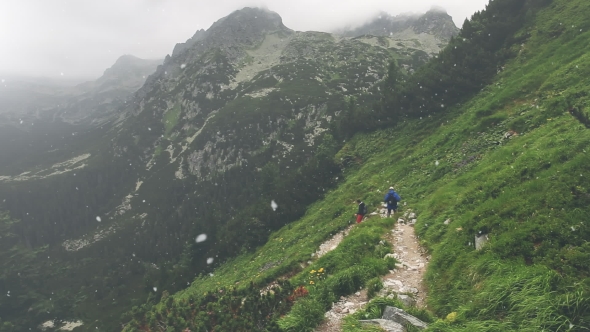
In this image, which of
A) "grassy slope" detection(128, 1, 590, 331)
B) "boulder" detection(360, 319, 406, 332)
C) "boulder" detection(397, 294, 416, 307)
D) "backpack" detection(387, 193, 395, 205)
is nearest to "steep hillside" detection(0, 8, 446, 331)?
"grassy slope" detection(128, 1, 590, 331)

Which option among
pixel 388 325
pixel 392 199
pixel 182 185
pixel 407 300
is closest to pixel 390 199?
pixel 392 199

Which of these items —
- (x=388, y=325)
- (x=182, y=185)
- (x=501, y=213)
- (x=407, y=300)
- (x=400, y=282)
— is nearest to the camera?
(x=388, y=325)

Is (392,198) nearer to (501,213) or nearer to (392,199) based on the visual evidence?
(392,199)

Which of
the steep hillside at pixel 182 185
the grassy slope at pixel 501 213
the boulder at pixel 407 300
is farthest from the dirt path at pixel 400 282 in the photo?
the steep hillside at pixel 182 185

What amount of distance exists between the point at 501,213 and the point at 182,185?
467 feet

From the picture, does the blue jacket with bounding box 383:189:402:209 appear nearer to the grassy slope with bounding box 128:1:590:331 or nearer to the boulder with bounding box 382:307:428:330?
the grassy slope with bounding box 128:1:590:331

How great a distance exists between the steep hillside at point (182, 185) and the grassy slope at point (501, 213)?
630 inches

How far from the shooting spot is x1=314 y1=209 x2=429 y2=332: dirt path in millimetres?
10070

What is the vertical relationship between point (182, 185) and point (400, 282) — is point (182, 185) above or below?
below

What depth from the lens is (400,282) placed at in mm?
11711

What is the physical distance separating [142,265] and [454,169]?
112m

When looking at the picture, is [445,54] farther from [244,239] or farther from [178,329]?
[178,329]

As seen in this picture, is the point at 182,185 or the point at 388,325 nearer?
the point at 388,325

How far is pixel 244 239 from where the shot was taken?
38.8 m
